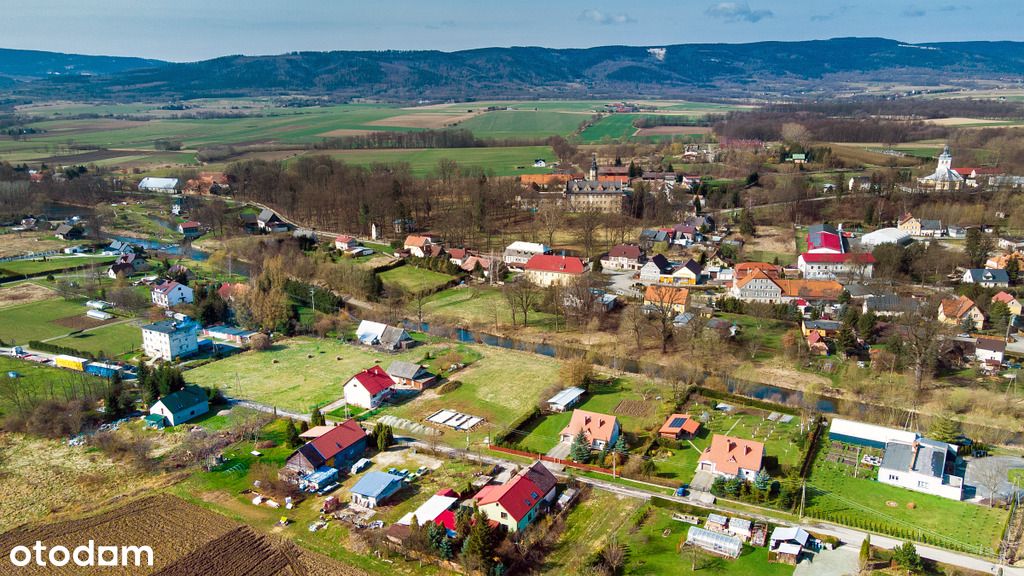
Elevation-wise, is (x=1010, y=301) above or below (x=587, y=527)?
above

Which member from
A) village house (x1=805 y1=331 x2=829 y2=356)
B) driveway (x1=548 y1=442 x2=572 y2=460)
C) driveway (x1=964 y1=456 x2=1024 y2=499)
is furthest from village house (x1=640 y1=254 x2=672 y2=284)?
driveway (x1=964 y1=456 x2=1024 y2=499)

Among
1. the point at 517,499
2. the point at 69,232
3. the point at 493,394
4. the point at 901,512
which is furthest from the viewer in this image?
the point at 69,232

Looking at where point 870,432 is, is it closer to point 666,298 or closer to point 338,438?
point 666,298

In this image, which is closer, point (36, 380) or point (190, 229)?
point (36, 380)

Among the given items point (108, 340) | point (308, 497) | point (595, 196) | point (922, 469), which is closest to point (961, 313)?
point (922, 469)

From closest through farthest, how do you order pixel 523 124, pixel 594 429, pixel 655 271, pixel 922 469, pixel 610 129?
1. pixel 922 469
2. pixel 594 429
3. pixel 655 271
4. pixel 610 129
5. pixel 523 124

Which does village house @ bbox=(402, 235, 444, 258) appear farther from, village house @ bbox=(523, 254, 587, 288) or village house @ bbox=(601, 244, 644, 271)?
village house @ bbox=(601, 244, 644, 271)

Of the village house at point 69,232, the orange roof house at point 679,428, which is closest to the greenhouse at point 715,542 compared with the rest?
the orange roof house at point 679,428
